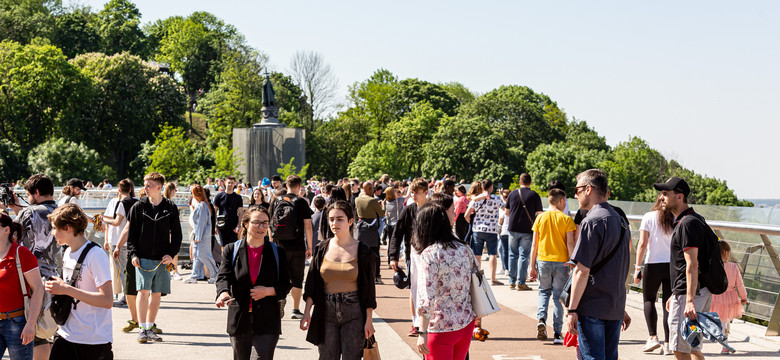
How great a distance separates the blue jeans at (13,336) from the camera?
5.54 m

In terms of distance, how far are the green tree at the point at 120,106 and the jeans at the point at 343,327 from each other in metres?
65.7

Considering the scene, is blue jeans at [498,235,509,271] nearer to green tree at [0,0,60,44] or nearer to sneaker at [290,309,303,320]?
sneaker at [290,309,303,320]

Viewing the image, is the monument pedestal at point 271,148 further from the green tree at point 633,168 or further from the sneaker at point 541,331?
the green tree at point 633,168

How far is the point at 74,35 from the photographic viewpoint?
9038 centimetres

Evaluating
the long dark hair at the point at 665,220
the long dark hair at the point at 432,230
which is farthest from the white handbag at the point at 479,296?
the long dark hair at the point at 665,220

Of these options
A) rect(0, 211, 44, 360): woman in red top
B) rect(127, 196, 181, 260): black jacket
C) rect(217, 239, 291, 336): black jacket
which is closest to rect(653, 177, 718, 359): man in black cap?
rect(217, 239, 291, 336): black jacket

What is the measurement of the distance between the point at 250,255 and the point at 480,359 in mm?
3083

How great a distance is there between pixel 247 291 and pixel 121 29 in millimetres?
104035

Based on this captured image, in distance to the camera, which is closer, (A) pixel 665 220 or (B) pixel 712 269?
(B) pixel 712 269

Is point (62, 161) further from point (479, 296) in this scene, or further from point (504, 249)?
point (479, 296)

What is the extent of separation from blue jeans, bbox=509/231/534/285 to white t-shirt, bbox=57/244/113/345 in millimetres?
9007

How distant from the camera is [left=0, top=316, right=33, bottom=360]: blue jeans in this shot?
554 centimetres

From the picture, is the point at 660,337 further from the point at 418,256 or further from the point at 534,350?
the point at 418,256

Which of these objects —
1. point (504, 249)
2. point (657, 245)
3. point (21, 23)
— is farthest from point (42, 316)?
point (21, 23)
